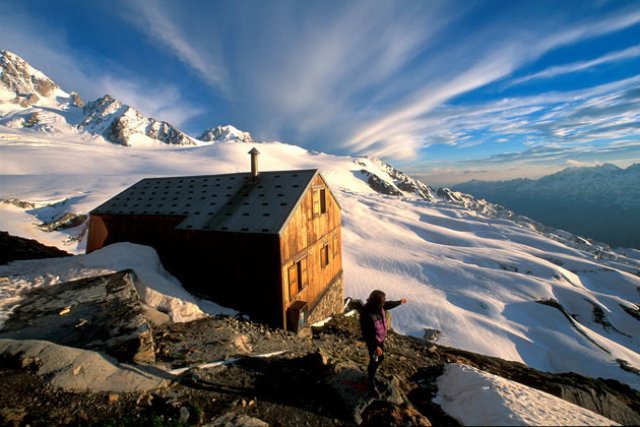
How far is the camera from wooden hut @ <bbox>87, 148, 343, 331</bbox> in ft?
40.5

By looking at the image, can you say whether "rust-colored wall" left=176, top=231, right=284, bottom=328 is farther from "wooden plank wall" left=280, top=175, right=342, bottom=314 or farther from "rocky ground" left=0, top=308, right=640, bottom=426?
"rocky ground" left=0, top=308, right=640, bottom=426

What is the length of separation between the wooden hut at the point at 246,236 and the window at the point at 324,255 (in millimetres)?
65

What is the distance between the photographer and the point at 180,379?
699cm

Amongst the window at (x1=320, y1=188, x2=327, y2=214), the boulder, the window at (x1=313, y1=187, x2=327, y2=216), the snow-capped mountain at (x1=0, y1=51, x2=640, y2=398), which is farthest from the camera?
the snow-capped mountain at (x1=0, y1=51, x2=640, y2=398)

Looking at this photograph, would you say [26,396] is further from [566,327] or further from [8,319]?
[566,327]

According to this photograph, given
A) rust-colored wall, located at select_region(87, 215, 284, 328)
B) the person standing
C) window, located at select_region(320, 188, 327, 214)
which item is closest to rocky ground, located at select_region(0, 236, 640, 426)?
the person standing

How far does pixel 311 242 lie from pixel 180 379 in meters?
9.21

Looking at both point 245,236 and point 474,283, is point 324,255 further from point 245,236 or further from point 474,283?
point 474,283

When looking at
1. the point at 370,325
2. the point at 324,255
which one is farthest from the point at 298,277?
the point at 370,325

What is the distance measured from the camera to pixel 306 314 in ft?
44.7

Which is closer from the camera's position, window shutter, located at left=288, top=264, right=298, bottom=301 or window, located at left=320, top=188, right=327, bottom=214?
window shutter, located at left=288, top=264, right=298, bottom=301

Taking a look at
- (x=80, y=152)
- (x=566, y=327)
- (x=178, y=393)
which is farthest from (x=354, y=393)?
(x=80, y=152)

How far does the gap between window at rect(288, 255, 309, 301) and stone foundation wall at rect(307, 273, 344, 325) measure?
1925 mm

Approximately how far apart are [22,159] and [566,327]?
5635 inches
